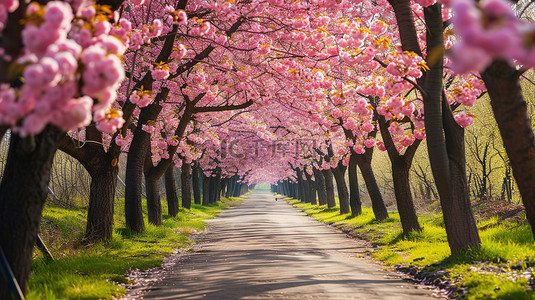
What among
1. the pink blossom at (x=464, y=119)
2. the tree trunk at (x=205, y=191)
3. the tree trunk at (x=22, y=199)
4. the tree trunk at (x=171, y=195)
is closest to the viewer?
the tree trunk at (x=22, y=199)

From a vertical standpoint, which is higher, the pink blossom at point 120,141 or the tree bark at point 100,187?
the pink blossom at point 120,141

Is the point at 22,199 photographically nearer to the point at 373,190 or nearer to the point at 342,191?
the point at 373,190

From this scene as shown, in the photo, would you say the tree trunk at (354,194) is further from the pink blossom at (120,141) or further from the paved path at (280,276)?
the pink blossom at (120,141)

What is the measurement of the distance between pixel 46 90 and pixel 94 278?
5.40 m

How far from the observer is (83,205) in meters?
19.0

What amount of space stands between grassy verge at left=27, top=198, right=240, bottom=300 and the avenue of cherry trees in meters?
0.70

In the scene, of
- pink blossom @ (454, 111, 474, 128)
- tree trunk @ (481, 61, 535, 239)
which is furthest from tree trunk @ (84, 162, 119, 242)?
tree trunk @ (481, 61, 535, 239)

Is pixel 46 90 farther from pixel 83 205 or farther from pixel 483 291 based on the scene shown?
pixel 83 205

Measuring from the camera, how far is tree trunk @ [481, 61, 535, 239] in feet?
23.3

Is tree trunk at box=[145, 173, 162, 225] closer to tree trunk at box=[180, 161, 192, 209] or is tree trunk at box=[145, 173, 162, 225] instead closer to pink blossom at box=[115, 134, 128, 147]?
pink blossom at box=[115, 134, 128, 147]

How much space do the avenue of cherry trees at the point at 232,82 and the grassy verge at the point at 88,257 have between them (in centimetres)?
70

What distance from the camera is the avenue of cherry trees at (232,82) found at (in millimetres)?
3438

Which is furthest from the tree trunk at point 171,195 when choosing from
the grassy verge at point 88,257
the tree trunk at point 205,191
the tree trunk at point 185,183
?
the tree trunk at point 205,191

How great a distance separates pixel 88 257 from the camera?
389 inches
